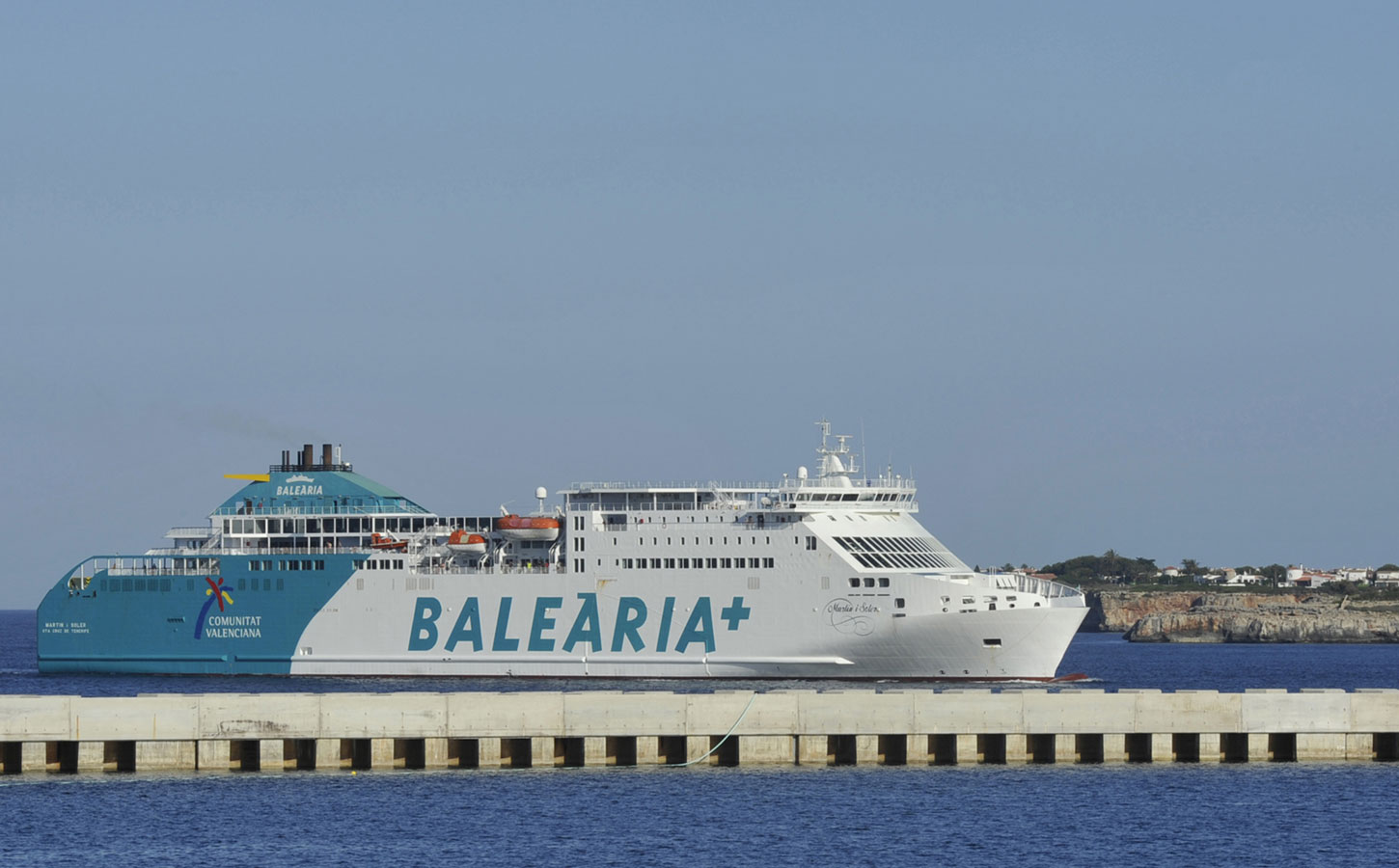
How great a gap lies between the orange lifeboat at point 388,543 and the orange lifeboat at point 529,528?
3.32 m

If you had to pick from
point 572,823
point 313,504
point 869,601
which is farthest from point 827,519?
point 572,823

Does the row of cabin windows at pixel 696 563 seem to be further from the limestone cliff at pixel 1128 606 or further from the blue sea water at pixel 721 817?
the limestone cliff at pixel 1128 606

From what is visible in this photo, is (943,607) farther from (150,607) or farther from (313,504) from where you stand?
(150,607)

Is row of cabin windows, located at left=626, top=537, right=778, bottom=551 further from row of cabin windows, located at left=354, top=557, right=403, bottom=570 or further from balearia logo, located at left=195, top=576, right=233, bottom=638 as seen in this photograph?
balearia logo, located at left=195, top=576, right=233, bottom=638

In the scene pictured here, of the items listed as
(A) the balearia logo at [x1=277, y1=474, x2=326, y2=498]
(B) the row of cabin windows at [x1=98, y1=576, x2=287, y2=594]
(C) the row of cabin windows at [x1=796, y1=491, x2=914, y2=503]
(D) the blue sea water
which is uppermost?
(A) the balearia logo at [x1=277, y1=474, x2=326, y2=498]

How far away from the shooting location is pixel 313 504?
216ft

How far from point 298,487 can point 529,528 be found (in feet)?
30.2

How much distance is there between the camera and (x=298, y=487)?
66562mm

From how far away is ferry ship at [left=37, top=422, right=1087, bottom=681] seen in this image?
57000mm

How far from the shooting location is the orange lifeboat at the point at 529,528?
62.0 metres

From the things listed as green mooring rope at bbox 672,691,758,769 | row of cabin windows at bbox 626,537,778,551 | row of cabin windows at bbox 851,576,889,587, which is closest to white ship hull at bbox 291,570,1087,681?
row of cabin windows at bbox 851,576,889,587

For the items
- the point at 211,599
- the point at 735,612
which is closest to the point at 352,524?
the point at 211,599

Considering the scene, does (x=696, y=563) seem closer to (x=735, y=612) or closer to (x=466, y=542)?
(x=735, y=612)

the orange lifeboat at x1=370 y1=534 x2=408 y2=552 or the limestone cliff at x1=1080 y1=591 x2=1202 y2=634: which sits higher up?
the orange lifeboat at x1=370 y1=534 x2=408 y2=552
